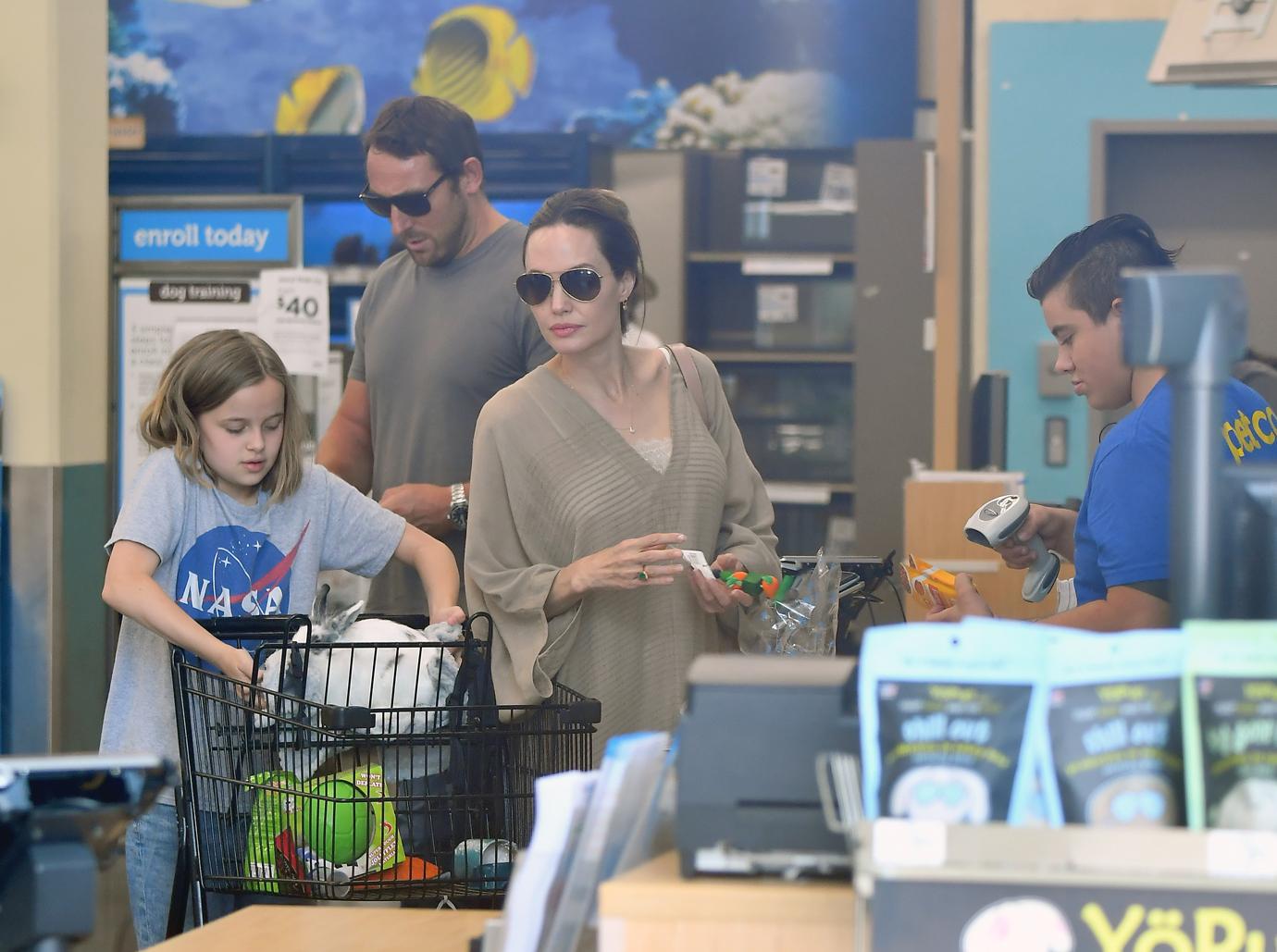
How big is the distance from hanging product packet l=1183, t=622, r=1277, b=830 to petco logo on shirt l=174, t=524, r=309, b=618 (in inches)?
Result: 68.0

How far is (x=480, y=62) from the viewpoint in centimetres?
845

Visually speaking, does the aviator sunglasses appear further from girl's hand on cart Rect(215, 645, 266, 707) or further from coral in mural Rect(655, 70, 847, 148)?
coral in mural Rect(655, 70, 847, 148)

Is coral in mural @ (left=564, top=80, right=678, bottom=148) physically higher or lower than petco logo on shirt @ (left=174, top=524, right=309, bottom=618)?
higher

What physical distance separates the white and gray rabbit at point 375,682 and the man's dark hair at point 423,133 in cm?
134

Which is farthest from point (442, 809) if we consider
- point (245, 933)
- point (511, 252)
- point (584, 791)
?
point (511, 252)

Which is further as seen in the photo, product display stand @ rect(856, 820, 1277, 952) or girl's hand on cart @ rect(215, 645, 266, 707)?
girl's hand on cart @ rect(215, 645, 266, 707)

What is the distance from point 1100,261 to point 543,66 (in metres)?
6.58

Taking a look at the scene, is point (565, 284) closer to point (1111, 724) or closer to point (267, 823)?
point (267, 823)

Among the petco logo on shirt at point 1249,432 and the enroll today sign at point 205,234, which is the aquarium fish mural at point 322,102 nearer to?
the enroll today sign at point 205,234

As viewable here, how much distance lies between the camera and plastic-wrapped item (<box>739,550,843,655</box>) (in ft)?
8.03

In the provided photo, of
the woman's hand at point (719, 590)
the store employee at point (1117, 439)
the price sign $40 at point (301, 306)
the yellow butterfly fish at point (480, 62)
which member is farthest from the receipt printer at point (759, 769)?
the yellow butterfly fish at point (480, 62)

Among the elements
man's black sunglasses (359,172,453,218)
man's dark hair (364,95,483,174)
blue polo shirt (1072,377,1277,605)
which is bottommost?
blue polo shirt (1072,377,1277,605)

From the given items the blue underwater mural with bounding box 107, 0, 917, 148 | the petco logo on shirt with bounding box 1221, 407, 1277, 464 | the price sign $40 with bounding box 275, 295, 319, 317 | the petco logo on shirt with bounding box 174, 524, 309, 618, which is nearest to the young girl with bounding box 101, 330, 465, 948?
the petco logo on shirt with bounding box 174, 524, 309, 618

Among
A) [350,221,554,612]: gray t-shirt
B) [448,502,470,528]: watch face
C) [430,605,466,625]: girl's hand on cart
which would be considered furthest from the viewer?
[350,221,554,612]: gray t-shirt
